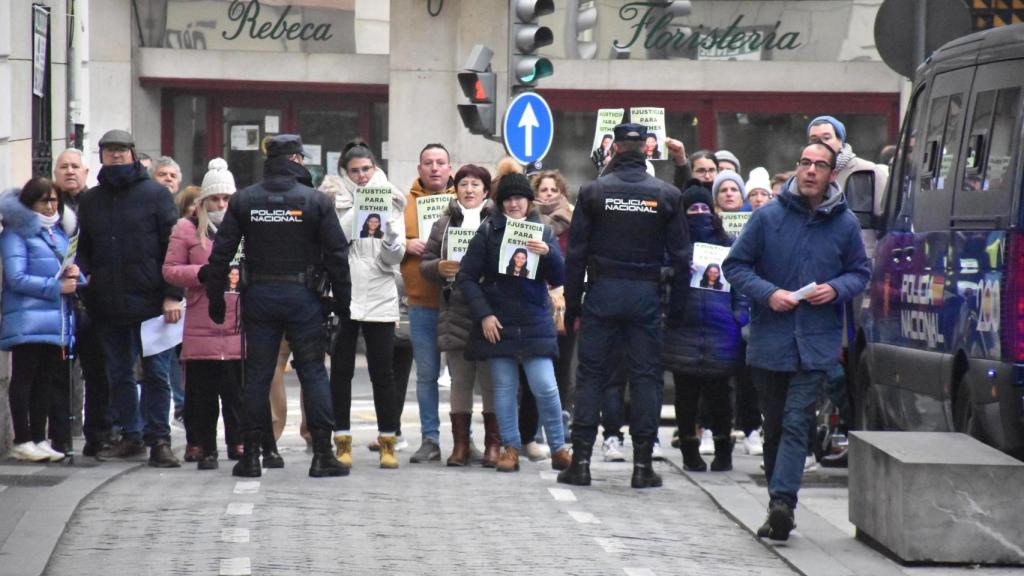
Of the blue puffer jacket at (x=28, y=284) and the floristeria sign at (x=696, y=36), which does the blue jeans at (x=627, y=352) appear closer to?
the blue puffer jacket at (x=28, y=284)

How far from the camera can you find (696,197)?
1254cm

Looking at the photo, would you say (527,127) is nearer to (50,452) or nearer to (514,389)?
(514,389)

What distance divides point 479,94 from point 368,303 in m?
5.36

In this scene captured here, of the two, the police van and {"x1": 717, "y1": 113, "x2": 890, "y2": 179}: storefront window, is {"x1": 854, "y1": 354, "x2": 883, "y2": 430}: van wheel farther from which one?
{"x1": 717, "y1": 113, "x2": 890, "y2": 179}: storefront window

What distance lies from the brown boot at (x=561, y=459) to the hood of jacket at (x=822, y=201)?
2965 mm

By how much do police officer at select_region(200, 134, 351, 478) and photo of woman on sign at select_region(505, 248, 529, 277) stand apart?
0.99m

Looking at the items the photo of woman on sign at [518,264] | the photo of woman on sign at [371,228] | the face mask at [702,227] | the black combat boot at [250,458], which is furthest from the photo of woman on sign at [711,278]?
the black combat boot at [250,458]

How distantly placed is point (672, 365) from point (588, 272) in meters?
1.11

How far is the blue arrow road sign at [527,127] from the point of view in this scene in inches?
679

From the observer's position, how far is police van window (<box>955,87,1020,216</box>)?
30.9 feet

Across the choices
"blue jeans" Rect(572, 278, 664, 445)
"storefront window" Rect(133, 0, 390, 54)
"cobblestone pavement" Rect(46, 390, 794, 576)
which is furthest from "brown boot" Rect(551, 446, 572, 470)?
"storefront window" Rect(133, 0, 390, 54)

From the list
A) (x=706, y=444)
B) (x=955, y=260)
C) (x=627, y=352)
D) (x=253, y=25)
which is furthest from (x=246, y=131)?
(x=955, y=260)

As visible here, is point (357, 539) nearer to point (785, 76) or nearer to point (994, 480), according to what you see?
point (994, 480)

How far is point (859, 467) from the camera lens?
31.6 feet
